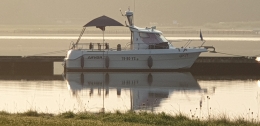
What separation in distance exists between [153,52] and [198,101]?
16511 millimetres

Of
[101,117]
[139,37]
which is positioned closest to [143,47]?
[139,37]

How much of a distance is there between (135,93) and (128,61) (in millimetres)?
12553

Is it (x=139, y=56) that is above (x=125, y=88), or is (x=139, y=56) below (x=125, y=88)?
above

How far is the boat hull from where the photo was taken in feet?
173

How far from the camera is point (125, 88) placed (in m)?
43.6

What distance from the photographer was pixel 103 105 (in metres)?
33.8

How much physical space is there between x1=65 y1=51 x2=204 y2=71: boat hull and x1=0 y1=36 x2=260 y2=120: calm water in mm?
718

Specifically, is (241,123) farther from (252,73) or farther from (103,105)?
(252,73)

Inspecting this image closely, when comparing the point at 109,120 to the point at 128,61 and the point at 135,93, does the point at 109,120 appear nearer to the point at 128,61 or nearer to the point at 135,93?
the point at 135,93

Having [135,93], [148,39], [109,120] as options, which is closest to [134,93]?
[135,93]

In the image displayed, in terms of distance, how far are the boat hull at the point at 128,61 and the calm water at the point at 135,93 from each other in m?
0.72

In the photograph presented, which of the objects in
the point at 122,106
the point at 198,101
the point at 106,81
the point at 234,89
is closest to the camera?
the point at 122,106

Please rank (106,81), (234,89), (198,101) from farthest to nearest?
(106,81)
(234,89)
(198,101)

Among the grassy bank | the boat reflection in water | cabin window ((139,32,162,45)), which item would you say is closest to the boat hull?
the boat reflection in water
